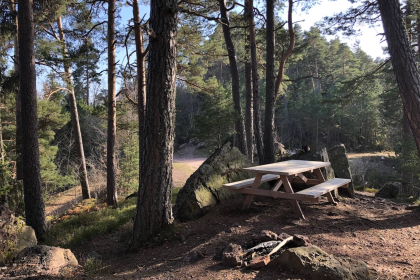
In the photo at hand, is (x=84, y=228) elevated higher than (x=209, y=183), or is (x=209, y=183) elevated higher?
(x=209, y=183)

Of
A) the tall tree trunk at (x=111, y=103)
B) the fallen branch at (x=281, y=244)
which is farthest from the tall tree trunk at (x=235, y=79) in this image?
the fallen branch at (x=281, y=244)

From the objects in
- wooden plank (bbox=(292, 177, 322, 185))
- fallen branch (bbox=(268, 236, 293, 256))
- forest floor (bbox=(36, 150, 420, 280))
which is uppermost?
wooden plank (bbox=(292, 177, 322, 185))

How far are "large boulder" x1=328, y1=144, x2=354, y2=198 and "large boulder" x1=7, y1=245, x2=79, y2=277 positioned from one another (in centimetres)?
572

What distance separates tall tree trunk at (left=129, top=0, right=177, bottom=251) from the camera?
3.80 m

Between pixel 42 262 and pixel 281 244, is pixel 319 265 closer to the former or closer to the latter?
pixel 281 244

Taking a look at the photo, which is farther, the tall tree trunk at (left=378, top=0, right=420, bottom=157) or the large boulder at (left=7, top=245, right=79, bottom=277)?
the tall tree trunk at (left=378, top=0, right=420, bottom=157)

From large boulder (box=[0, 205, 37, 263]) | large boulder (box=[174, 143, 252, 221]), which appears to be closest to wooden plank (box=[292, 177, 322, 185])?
large boulder (box=[174, 143, 252, 221])

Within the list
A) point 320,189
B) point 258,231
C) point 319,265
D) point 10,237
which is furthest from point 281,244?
point 10,237

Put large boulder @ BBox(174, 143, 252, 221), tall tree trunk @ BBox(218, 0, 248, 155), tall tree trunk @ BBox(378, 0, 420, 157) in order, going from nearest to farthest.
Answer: large boulder @ BBox(174, 143, 252, 221), tall tree trunk @ BBox(378, 0, 420, 157), tall tree trunk @ BBox(218, 0, 248, 155)

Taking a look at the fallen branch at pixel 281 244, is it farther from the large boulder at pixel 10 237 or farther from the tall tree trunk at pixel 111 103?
the tall tree trunk at pixel 111 103

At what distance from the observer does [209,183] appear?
17.1 feet

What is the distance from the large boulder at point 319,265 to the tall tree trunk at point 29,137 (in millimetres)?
5945

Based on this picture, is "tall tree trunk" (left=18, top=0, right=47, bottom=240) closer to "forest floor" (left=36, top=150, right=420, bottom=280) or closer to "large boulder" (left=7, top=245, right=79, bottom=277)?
"forest floor" (left=36, top=150, right=420, bottom=280)

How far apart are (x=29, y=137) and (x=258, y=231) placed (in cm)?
567
